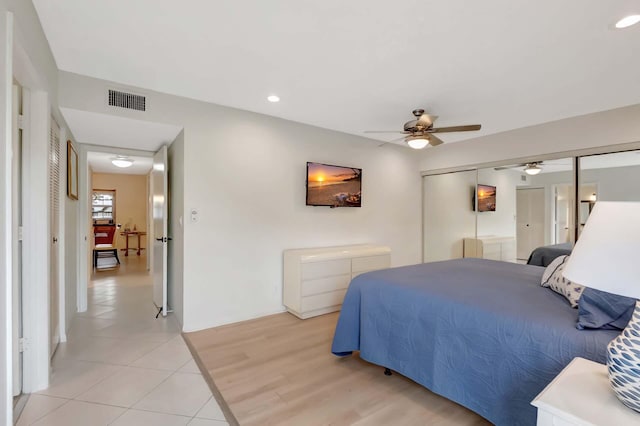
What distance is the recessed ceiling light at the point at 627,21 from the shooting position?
72.7 inches

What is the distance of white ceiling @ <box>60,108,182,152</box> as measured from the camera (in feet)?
9.46

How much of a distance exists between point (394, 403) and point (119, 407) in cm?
181

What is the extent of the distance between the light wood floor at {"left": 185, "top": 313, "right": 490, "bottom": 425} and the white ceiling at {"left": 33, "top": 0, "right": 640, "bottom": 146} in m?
2.46

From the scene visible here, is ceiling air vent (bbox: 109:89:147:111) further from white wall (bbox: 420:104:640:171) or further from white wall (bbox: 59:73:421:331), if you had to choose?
white wall (bbox: 420:104:640:171)

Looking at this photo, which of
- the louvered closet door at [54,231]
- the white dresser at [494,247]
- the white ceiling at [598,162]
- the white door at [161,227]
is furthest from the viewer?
the white dresser at [494,247]

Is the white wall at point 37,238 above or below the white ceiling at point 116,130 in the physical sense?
below

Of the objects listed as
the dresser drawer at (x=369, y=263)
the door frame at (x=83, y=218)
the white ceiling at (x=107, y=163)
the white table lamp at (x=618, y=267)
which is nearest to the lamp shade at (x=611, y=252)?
the white table lamp at (x=618, y=267)

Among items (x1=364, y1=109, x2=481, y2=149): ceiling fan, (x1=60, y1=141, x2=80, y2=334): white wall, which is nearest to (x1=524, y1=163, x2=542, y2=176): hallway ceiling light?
(x1=364, y1=109, x2=481, y2=149): ceiling fan

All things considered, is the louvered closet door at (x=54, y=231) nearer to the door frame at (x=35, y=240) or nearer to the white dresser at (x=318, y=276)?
the door frame at (x=35, y=240)

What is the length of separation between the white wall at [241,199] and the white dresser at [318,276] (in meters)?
0.22

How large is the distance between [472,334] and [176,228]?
10.3 feet

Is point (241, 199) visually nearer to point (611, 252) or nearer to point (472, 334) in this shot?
point (472, 334)

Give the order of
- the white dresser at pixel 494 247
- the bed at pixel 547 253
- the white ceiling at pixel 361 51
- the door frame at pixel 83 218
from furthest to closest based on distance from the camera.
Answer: the white dresser at pixel 494 247 < the bed at pixel 547 253 < the door frame at pixel 83 218 < the white ceiling at pixel 361 51

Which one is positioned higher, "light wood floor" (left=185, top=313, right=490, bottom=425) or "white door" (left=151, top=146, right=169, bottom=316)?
"white door" (left=151, top=146, right=169, bottom=316)
